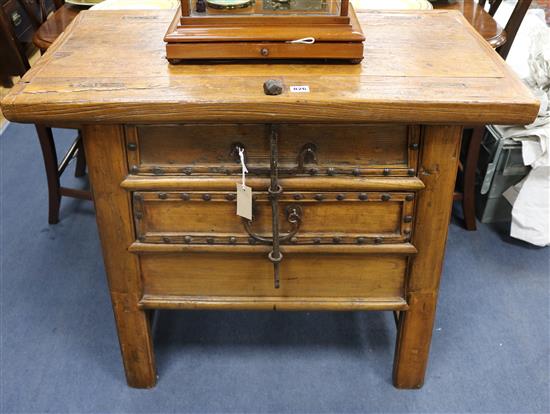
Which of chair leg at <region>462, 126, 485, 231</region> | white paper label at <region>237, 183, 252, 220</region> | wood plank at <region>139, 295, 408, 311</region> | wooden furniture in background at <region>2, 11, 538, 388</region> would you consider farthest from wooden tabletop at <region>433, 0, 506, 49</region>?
white paper label at <region>237, 183, 252, 220</region>

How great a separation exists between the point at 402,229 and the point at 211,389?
71 centimetres

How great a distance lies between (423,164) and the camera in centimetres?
126

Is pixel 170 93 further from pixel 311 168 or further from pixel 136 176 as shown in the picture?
pixel 311 168

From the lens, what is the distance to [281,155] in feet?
4.14

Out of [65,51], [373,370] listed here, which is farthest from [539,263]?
[65,51]

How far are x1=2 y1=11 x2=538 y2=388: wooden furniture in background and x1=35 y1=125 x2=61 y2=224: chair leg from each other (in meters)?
0.71

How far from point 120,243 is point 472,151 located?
1296 mm

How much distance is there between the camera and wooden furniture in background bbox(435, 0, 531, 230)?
2.02m

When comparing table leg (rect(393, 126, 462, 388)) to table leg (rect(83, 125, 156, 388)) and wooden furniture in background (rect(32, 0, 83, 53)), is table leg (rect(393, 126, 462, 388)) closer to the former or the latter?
table leg (rect(83, 125, 156, 388))

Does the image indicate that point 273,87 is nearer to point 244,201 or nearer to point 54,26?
point 244,201

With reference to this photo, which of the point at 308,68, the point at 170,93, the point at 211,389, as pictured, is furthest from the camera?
the point at 211,389

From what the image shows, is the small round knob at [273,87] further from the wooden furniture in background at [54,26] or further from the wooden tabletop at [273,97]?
the wooden furniture in background at [54,26]

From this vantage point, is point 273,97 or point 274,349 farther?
point 274,349

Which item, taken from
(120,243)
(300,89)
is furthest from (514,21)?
(120,243)
